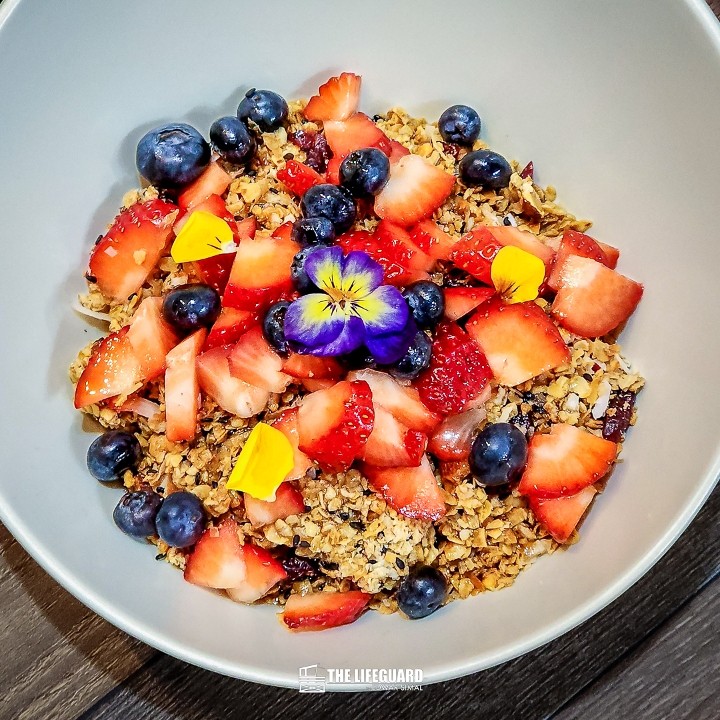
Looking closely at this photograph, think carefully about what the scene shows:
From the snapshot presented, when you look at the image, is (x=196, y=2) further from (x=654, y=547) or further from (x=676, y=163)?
(x=654, y=547)

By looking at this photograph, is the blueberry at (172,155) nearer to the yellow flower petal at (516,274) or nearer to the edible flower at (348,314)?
the edible flower at (348,314)

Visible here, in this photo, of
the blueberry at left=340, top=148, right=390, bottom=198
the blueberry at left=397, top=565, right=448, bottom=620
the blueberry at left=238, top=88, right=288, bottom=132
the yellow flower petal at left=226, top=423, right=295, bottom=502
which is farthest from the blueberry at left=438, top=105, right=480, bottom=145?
the blueberry at left=397, top=565, right=448, bottom=620

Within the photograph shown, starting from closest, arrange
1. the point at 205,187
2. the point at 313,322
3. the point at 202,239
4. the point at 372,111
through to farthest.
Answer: the point at 313,322 < the point at 202,239 < the point at 205,187 < the point at 372,111

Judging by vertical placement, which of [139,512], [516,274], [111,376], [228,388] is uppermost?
[516,274]

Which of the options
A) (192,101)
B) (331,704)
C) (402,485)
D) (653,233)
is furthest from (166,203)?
(331,704)

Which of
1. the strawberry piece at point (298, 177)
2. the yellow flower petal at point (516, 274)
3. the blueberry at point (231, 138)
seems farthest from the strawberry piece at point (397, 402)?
the blueberry at point (231, 138)

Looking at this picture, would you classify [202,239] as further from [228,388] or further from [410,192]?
[410,192]

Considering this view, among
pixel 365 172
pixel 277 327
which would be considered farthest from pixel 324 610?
pixel 365 172

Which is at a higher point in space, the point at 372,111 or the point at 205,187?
the point at 372,111
